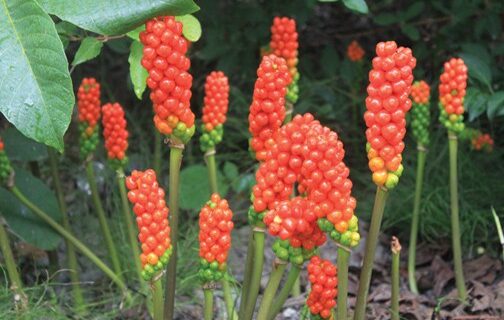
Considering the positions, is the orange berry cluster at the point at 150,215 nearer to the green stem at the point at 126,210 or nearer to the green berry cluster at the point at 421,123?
the green stem at the point at 126,210

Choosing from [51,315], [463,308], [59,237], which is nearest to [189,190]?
[59,237]

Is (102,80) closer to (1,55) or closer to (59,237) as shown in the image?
(59,237)

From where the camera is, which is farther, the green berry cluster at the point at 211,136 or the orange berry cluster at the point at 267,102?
the green berry cluster at the point at 211,136

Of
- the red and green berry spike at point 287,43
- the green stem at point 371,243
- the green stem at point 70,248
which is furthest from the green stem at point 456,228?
the green stem at point 70,248

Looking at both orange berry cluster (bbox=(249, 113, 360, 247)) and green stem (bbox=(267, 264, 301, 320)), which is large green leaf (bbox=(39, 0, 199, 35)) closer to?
orange berry cluster (bbox=(249, 113, 360, 247))

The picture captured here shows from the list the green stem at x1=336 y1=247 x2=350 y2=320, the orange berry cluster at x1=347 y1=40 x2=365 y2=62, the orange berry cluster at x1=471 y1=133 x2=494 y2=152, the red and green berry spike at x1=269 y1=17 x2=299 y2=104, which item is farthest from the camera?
the orange berry cluster at x1=347 y1=40 x2=365 y2=62

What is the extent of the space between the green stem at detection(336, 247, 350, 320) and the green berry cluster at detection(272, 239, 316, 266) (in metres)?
0.07

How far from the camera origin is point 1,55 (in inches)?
74.4

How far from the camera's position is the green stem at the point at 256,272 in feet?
6.53

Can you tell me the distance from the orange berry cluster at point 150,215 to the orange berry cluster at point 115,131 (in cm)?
74

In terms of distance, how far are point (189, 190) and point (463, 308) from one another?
1.21 metres

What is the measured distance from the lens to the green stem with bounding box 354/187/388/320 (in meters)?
1.88

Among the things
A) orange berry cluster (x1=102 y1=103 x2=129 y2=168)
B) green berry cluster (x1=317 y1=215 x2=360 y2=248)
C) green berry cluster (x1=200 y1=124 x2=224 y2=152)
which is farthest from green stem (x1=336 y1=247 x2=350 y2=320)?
orange berry cluster (x1=102 y1=103 x2=129 y2=168)

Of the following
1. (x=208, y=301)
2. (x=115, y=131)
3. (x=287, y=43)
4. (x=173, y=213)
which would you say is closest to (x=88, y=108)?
(x=115, y=131)
